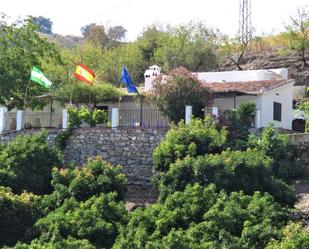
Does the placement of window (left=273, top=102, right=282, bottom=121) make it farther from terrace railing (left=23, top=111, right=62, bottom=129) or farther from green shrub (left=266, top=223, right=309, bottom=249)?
green shrub (left=266, top=223, right=309, bottom=249)

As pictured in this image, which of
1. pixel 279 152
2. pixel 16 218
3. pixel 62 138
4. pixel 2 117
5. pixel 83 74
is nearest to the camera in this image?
pixel 16 218

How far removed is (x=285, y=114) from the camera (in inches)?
1329

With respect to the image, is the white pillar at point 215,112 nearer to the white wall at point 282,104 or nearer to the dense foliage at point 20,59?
the white wall at point 282,104

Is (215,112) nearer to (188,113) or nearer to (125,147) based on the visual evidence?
(188,113)

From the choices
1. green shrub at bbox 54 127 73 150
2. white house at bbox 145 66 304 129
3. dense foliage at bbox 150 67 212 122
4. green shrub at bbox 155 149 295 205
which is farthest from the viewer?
white house at bbox 145 66 304 129

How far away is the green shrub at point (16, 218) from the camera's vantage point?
23.2 metres

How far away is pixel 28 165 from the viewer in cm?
2717

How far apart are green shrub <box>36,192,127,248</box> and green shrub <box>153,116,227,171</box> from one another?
10.4ft

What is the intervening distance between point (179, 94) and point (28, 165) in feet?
22.1

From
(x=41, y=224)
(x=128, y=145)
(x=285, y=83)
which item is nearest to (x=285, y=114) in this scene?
(x=285, y=83)

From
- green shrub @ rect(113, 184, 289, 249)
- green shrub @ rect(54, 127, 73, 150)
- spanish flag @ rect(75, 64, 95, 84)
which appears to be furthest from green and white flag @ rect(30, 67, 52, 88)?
green shrub @ rect(113, 184, 289, 249)

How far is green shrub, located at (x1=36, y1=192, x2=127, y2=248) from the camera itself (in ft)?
73.4

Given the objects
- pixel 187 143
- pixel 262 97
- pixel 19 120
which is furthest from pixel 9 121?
pixel 262 97

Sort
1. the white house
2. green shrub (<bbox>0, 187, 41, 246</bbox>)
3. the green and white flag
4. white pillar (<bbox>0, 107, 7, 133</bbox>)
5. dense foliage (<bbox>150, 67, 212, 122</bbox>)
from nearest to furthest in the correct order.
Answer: green shrub (<bbox>0, 187, 41, 246</bbox>) < dense foliage (<bbox>150, 67, 212, 122</bbox>) < the white house < the green and white flag < white pillar (<bbox>0, 107, 7, 133</bbox>)
